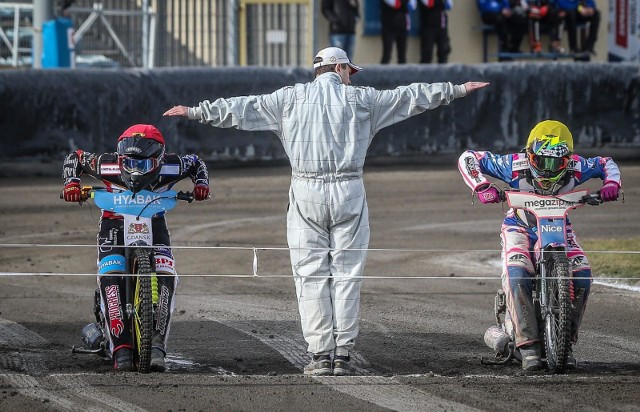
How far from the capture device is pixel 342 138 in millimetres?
8039

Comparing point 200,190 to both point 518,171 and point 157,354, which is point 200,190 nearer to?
point 157,354

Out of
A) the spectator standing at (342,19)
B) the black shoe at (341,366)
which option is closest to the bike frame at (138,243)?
the black shoe at (341,366)

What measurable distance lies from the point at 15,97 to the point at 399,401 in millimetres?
12021

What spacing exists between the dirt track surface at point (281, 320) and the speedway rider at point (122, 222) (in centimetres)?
26

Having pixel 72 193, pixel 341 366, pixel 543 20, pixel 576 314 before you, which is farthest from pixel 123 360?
pixel 543 20

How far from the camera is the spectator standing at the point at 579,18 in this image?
24203 mm

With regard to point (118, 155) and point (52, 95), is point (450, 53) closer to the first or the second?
point (52, 95)

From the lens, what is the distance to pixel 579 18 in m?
24.7

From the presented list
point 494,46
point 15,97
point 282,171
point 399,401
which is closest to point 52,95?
point 15,97

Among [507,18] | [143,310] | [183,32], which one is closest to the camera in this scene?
[143,310]

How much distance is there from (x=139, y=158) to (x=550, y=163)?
8.70 feet

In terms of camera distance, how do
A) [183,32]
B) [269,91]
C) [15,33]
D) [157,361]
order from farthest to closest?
[15,33]
[183,32]
[269,91]
[157,361]

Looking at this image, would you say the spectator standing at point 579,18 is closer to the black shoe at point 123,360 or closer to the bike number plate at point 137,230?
the bike number plate at point 137,230

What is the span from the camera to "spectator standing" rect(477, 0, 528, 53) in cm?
2362
